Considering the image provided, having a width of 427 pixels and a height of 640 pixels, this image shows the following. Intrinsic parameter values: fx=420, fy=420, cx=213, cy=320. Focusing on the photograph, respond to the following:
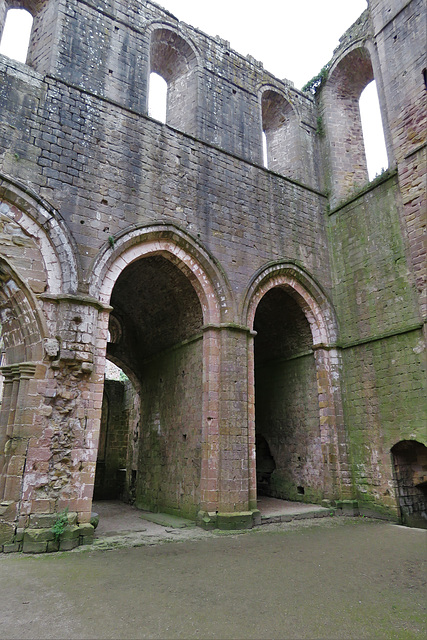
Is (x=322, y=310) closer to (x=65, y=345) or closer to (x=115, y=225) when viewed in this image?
(x=115, y=225)

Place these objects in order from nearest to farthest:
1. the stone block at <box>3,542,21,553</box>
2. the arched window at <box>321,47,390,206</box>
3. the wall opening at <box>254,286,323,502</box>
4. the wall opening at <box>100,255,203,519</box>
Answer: the stone block at <box>3,542,21,553</box>, the wall opening at <box>100,255,203,519</box>, the wall opening at <box>254,286,323,502</box>, the arched window at <box>321,47,390,206</box>

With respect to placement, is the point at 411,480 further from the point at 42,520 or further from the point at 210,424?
the point at 42,520

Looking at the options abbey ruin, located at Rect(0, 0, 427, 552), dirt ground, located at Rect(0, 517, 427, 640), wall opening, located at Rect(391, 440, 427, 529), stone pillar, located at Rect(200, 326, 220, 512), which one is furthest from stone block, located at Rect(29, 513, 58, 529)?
wall opening, located at Rect(391, 440, 427, 529)

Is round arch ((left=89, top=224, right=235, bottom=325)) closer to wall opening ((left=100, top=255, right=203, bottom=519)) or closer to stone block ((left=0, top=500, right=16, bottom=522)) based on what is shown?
wall opening ((left=100, top=255, right=203, bottom=519))

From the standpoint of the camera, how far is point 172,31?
10.4 metres

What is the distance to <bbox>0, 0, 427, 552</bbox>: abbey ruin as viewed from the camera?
22.2ft

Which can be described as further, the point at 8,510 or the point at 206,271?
the point at 206,271

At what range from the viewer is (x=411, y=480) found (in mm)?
8930

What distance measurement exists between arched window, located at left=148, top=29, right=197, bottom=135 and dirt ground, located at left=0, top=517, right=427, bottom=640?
896cm

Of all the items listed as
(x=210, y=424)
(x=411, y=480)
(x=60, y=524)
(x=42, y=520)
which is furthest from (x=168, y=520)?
(x=411, y=480)

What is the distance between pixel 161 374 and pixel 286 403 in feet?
11.2

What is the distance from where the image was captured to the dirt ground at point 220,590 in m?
3.51

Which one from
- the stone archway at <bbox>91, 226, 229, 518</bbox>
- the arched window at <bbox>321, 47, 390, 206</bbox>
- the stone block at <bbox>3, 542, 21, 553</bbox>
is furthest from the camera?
the arched window at <bbox>321, 47, 390, 206</bbox>

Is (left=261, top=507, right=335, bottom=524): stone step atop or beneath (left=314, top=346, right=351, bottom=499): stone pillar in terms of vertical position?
beneath
